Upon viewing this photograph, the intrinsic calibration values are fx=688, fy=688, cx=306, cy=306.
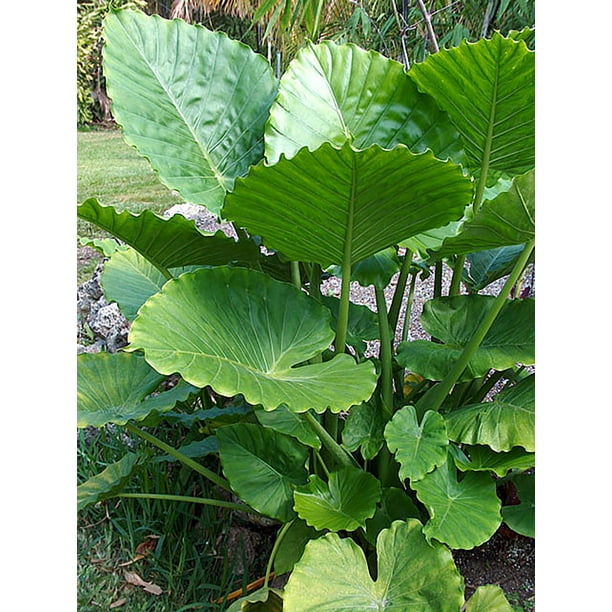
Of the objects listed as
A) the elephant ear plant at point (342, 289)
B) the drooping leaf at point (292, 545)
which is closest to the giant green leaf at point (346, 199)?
the elephant ear plant at point (342, 289)

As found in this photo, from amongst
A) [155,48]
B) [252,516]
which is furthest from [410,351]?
[155,48]

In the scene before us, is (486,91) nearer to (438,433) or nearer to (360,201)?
(360,201)

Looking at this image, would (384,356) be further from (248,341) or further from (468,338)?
(248,341)

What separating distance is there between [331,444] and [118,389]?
0.35 metres

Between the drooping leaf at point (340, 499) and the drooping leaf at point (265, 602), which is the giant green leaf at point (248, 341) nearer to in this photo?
the drooping leaf at point (340, 499)

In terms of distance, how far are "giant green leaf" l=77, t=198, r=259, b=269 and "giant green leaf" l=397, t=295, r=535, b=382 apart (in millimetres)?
307

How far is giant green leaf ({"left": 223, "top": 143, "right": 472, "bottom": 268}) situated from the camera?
711 millimetres

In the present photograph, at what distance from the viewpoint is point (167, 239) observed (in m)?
0.95

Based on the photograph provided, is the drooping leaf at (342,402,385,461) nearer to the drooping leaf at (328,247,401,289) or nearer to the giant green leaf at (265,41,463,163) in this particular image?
the drooping leaf at (328,247,401,289)

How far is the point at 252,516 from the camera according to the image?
1290 mm

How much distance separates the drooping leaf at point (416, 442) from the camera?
2.91 ft

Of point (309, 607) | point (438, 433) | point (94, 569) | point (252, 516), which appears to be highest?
point (438, 433)

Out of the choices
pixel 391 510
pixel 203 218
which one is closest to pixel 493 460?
pixel 391 510
